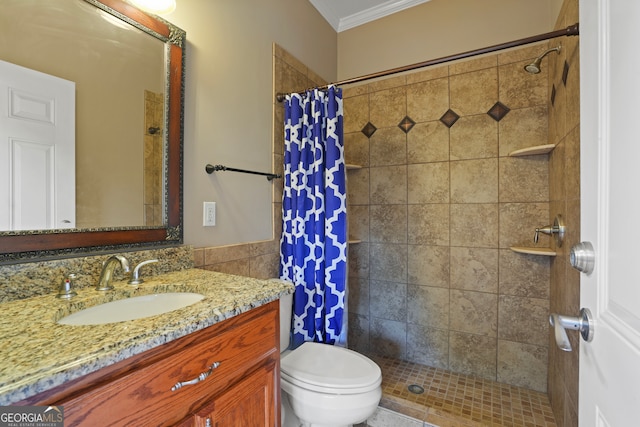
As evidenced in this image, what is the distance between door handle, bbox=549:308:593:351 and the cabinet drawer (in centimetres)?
75

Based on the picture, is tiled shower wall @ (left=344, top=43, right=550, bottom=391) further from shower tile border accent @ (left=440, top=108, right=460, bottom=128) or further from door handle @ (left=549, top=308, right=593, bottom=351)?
door handle @ (left=549, top=308, right=593, bottom=351)

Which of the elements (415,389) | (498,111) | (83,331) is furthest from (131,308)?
(498,111)

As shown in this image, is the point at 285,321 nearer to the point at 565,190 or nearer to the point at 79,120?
the point at 79,120

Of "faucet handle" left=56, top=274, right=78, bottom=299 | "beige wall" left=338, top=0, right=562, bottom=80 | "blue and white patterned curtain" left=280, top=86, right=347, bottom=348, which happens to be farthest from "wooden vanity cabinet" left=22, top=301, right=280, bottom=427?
"beige wall" left=338, top=0, right=562, bottom=80

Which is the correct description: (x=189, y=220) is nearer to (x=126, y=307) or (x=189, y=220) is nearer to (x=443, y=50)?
(x=126, y=307)

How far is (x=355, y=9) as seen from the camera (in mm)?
2270

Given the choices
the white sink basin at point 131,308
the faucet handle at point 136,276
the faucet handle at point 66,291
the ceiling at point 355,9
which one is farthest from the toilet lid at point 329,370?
the ceiling at point 355,9

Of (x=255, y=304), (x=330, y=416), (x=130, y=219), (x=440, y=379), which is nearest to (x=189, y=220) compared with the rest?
(x=130, y=219)

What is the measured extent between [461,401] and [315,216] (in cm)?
137

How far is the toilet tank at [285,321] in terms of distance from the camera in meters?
1.54

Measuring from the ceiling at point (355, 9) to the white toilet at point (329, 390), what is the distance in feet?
7.90

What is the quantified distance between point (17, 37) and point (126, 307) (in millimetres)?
868

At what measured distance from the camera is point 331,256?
1629 millimetres

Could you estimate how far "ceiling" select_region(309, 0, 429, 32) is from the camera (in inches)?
85.4
